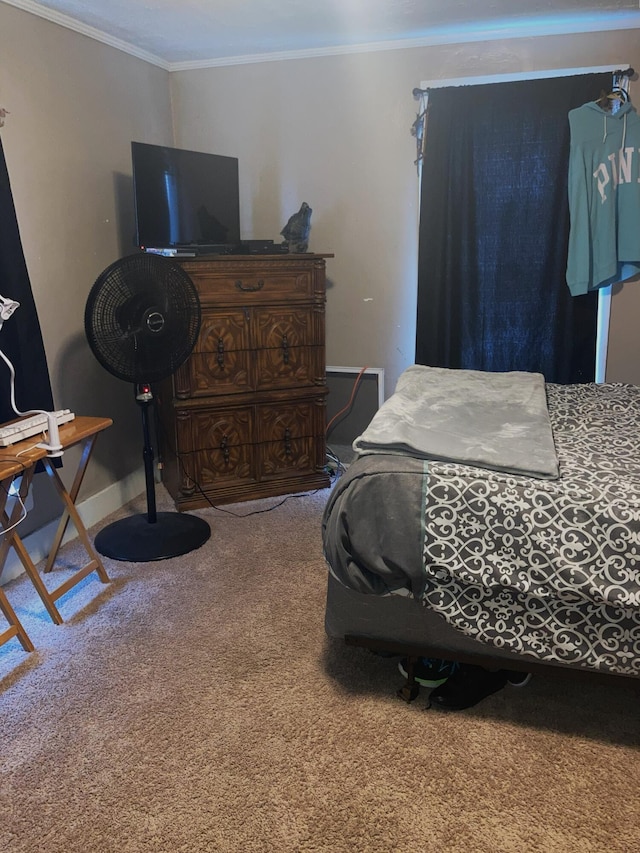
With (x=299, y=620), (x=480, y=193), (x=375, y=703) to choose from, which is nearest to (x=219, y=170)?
(x=480, y=193)

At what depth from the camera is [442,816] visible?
1.50 meters

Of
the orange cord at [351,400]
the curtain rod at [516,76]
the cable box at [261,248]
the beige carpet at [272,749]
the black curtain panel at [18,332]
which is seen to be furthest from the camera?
the orange cord at [351,400]

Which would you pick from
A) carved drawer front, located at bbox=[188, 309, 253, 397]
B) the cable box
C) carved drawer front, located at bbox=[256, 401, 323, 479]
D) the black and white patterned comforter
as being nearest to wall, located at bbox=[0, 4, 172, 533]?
carved drawer front, located at bbox=[188, 309, 253, 397]

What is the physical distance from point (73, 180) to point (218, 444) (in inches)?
52.8

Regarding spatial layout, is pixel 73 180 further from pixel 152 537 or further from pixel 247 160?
pixel 152 537

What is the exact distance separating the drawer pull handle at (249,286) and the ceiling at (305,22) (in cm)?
110

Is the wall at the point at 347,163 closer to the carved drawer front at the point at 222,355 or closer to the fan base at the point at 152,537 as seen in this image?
the carved drawer front at the point at 222,355

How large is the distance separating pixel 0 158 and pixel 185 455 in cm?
144

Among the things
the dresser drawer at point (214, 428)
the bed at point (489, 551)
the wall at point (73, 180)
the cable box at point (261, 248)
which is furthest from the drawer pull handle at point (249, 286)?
the bed at point (489, 551)

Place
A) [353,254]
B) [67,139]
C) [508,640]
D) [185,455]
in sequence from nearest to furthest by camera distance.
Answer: [508,640] < [67,139] < [185,455] < [353,254]

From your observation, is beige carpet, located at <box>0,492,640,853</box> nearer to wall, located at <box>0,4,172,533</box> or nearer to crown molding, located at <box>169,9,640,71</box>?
wall, located at <box>0,4,172,533</box>

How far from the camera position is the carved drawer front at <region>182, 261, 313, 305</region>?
3.01 meters

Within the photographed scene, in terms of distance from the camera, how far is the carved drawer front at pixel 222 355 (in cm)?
307

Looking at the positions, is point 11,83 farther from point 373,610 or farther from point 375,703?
point 375,703
